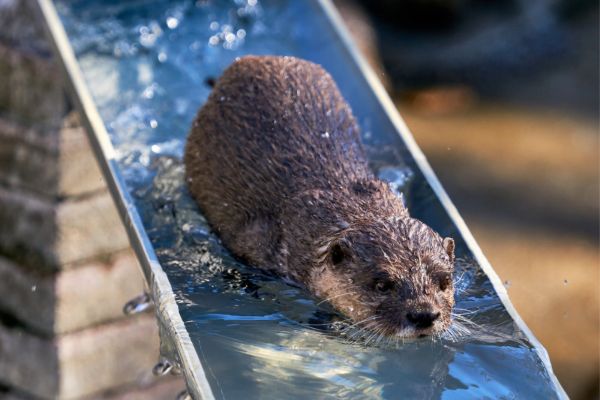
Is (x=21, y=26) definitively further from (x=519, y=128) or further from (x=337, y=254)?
(x=519, y=128)

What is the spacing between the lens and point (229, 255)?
323 centimetres

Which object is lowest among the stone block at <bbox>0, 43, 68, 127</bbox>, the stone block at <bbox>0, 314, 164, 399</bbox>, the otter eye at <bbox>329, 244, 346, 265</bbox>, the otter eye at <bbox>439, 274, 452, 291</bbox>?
the stone block at <bbox>0, 314, 164, 399</bbox>

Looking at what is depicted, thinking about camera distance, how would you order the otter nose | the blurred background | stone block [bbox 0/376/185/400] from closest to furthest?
the otter nose < stone block [bbox 0/376/185/400] < the blurred background

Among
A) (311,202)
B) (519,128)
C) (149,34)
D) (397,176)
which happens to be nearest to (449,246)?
(311,202)

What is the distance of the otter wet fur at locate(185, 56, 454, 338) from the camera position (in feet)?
8.89

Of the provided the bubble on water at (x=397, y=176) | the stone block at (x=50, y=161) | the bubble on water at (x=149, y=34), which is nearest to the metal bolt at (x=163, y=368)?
the bubble on water at (x=397, y=176)

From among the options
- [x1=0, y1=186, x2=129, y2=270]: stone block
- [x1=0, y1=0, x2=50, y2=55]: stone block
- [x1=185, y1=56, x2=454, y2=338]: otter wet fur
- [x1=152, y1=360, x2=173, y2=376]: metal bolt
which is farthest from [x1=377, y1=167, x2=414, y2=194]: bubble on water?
[x1=0, y1=0, x2=50, y2=55]: stone block

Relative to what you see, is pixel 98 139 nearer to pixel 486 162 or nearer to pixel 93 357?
pixel 93 357

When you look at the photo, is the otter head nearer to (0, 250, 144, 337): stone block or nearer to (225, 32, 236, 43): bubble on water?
(0, 250, 144, 337): stone block

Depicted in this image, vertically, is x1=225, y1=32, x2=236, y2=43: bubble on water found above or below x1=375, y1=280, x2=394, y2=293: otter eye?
above

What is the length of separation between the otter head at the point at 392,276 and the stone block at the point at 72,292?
4.93 feet

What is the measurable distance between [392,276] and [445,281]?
0.17 m

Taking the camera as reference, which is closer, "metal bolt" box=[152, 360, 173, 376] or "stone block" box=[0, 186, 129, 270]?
"metal bolt" box=[152, 360, 173, 376]

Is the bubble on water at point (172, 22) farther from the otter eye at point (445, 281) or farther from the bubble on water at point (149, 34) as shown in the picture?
the otter eye at point (445, 281)
